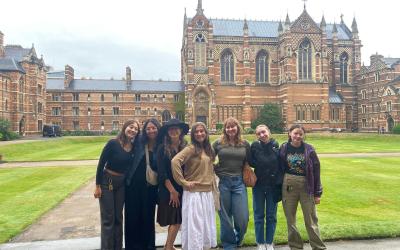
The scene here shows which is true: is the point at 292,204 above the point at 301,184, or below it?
below

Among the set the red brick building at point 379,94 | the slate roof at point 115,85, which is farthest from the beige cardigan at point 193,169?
the slate roof at point 115,85

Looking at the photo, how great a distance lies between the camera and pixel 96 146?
38.2 m

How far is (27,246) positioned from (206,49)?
53832 mm

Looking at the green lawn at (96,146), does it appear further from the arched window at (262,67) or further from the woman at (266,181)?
the woman at (266,181)

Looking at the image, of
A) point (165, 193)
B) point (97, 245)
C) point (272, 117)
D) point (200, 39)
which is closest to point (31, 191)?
point (97, 245)

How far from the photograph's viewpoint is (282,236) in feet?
25.2

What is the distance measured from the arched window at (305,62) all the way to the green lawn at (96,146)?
12.6 metres

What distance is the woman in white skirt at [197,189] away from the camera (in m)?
6.18

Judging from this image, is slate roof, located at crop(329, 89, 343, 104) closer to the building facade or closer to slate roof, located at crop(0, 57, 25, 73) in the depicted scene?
the building facade

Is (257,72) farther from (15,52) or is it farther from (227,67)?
(15,52)

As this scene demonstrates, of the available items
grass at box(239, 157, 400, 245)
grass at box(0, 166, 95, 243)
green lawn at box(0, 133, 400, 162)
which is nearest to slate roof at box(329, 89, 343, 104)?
green lawn at box(0, 133, 400, 162)

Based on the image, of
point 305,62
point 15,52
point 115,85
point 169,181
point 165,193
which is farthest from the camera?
point 115,85

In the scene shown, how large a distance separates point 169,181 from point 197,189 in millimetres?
544

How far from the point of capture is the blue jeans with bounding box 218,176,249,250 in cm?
663
